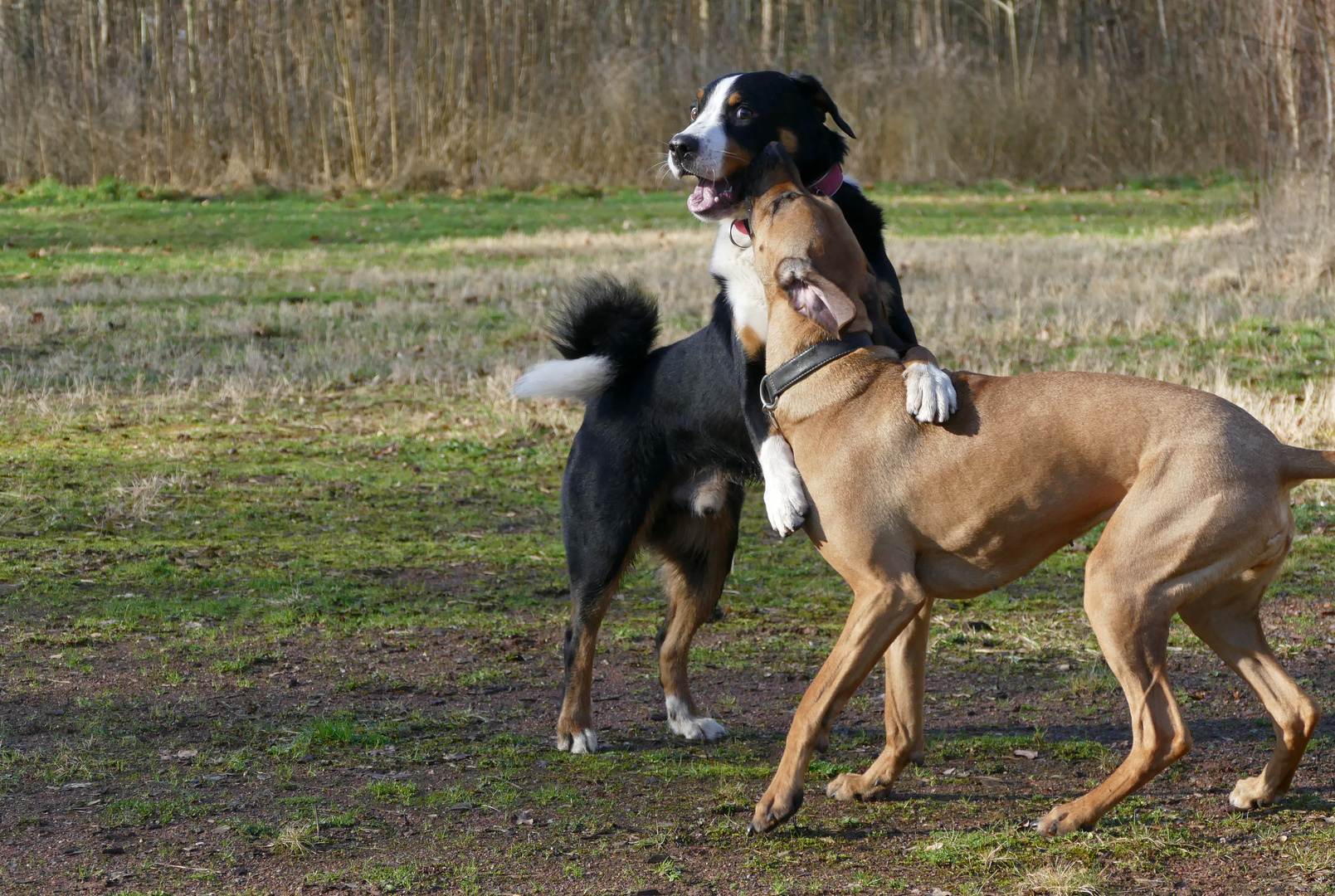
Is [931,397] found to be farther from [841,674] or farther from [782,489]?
[841,674]

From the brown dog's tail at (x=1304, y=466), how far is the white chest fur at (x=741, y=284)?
1.55 m

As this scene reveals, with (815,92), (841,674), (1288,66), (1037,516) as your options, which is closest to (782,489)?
(841,674)

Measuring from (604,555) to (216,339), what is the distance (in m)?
7.96

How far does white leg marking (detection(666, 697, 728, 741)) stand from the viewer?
4.63 metres

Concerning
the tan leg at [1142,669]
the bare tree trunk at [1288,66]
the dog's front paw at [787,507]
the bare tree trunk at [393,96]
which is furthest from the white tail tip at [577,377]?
the bare tree trunk at [393,96]

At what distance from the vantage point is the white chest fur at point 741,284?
463 cm

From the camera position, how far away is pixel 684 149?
5148mm

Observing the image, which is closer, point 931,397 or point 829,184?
point 931,397

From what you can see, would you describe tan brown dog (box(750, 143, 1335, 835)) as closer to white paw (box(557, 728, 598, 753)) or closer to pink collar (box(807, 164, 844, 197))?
white paw (box(557, 728, 598, 753))

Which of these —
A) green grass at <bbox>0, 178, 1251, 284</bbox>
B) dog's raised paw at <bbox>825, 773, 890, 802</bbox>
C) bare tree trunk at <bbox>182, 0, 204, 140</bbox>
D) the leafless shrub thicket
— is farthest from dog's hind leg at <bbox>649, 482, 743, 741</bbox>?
bare tree trunk at <bbox>182, 0, 204, 140</bbox>

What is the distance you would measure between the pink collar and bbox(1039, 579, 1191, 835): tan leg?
2158mm

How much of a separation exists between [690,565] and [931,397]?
1.35 meters

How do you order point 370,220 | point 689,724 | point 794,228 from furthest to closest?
point 370,220
point 689,724
point 794,228

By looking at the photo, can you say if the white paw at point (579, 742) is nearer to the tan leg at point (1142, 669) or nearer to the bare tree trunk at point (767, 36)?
the tan leg at point (1142, 669)
